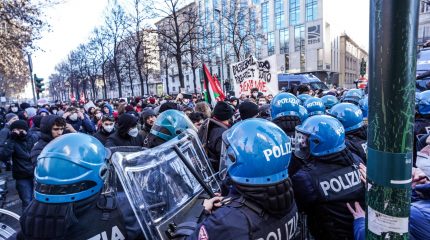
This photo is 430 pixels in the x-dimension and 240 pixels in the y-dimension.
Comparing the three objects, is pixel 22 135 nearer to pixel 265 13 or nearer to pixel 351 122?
pixel 351 122

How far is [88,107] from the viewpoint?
1216 centimetres

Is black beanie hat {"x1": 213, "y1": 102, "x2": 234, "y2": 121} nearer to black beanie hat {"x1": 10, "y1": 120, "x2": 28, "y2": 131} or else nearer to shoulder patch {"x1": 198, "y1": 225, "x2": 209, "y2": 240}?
shoulder patch {"x1": 198, "y1": 225, "x2": 209, "y2": 240}

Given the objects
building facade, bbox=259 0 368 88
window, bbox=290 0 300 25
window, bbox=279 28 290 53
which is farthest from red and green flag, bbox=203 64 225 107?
window, bbox=279 28 290 53

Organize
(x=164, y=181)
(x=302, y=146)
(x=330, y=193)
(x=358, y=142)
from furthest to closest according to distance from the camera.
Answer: (x=358, y=142), (x=302, y=146), (x=330, y=193), (x=164, y=181)

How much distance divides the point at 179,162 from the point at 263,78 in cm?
959

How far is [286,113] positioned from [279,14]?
53.4 metres

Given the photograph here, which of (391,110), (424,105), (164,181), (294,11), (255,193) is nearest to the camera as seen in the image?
(391,110)

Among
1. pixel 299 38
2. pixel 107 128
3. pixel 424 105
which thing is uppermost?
pixel 299 38

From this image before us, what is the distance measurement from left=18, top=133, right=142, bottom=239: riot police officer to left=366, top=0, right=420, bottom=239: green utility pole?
4.75 ft

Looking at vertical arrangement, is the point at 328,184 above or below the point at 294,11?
below

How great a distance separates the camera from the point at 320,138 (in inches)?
105

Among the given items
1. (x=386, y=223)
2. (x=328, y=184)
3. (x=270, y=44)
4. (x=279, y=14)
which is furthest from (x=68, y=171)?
(x=270, y=44)

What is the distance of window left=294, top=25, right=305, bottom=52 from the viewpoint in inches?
2037

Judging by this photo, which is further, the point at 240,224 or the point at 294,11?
the point at 294,11
